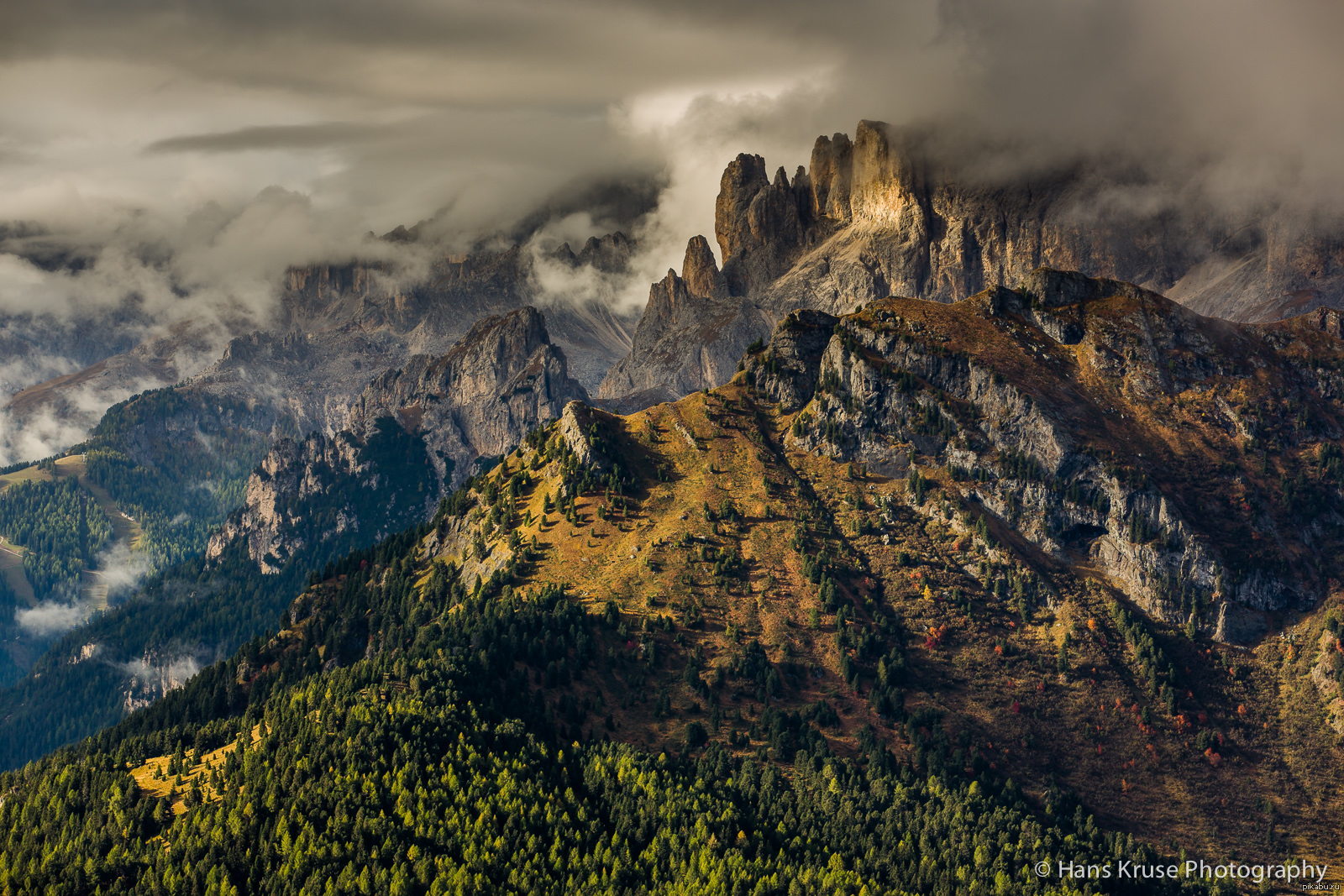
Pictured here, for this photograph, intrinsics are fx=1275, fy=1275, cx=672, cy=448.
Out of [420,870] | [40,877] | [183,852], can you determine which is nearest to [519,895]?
[420,870]

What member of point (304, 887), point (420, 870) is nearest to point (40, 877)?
point (304, 887)

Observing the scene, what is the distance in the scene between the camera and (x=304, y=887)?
19250cm

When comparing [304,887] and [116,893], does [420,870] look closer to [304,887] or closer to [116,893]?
[304,887]

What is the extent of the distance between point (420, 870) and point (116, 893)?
44.3 metres

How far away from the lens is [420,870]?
19850cm

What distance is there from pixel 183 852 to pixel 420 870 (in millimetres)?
36529

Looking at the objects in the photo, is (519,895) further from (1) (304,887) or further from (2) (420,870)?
(1) (304,887)

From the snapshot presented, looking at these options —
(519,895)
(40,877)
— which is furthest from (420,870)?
(40,877)

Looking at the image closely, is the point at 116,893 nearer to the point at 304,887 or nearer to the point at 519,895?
the point at 304,887

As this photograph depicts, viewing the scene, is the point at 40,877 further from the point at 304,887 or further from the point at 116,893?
the point at 304,887

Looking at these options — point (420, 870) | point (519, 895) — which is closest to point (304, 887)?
point (420, 870)

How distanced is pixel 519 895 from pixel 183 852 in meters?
52.3

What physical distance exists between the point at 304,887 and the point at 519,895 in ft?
107

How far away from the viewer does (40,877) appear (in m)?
194
